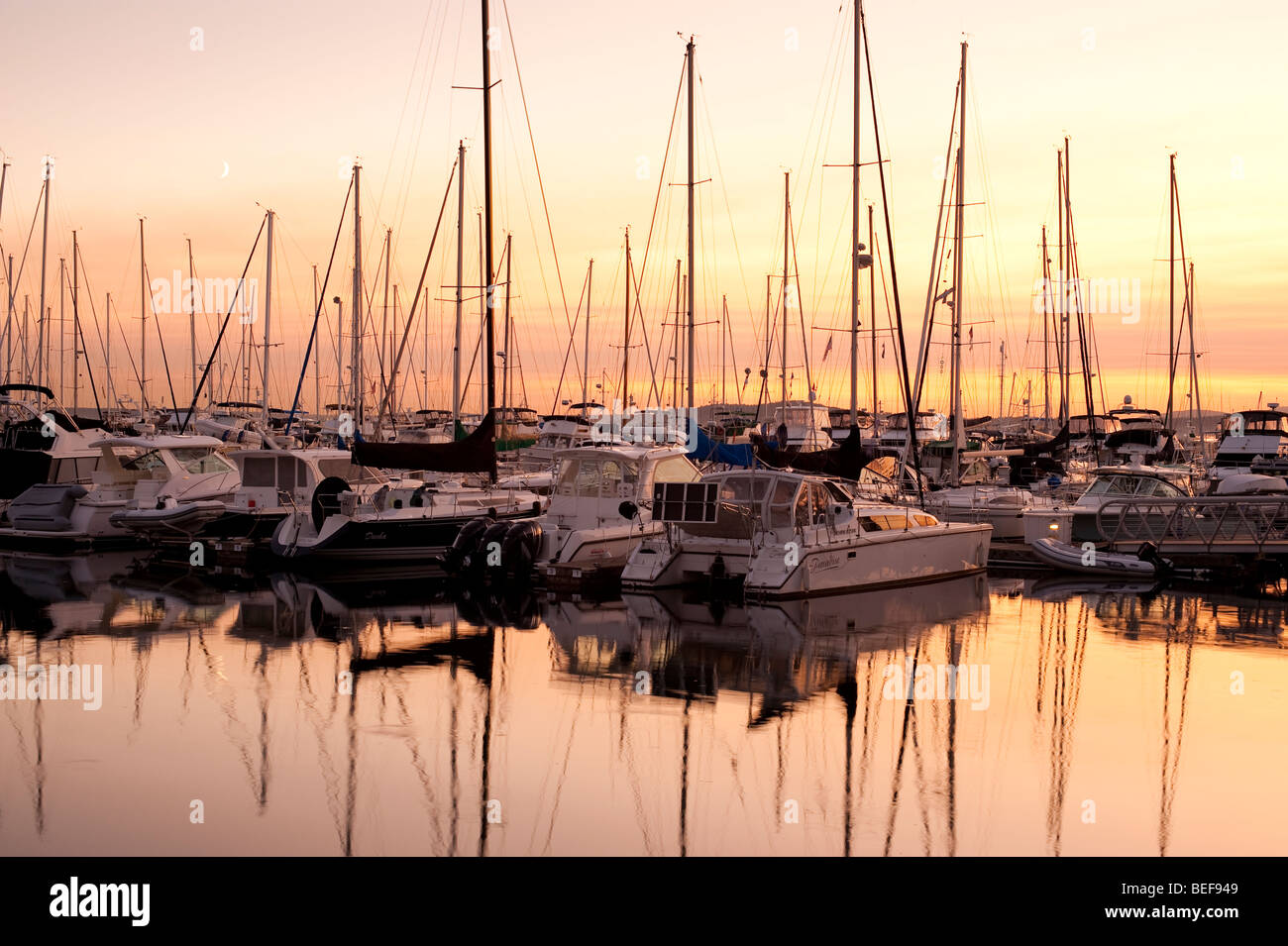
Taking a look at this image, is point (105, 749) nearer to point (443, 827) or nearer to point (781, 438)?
point (443, 827)

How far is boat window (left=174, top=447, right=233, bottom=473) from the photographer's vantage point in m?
28.7

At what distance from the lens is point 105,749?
11359 millimetres

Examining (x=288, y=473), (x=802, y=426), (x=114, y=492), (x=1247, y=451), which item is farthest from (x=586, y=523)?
(x=802, y=426)

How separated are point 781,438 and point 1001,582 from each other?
22.8 ft

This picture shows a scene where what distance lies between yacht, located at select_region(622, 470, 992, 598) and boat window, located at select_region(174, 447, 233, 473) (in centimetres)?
1205

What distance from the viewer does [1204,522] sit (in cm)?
2473

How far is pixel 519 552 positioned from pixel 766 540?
4.51 metres

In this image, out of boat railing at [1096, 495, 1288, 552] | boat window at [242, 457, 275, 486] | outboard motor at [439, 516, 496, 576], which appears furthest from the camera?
boat window at [242, 457, 275, 486]

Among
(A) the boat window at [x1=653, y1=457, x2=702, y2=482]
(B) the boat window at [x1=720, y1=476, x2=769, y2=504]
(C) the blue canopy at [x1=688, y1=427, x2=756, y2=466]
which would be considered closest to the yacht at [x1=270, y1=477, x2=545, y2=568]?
(A) the boat window at [x1=653, y1=457, x2=702, y2=482]

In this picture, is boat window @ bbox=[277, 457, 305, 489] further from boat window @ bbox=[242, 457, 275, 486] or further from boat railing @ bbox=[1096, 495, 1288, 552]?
boat railing @ bbox=[1096, 495, 1288, 552]

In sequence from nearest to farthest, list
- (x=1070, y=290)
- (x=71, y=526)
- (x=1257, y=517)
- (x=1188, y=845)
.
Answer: (x=1188, y=845) < (x=1257, y=517) < (x=71, y=526) < (x=1070, y=290)

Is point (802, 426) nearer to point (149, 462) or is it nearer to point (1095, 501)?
point (1095, 501)

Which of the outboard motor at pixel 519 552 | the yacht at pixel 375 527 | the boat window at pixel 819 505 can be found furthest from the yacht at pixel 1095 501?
the yacht at pixel 375 527
